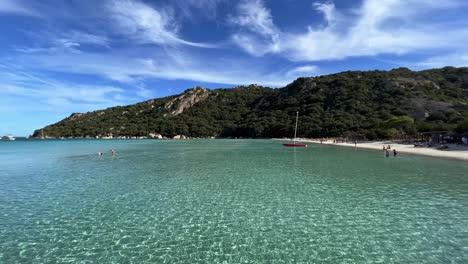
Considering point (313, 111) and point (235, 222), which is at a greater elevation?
point (313, 111)

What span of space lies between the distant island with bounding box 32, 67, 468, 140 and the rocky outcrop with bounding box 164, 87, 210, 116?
2.19 ft

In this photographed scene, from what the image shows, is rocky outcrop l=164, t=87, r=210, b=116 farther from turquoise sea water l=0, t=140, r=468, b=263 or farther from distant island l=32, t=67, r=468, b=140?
turquoise sea water l=0, t=140, r=468, b=263

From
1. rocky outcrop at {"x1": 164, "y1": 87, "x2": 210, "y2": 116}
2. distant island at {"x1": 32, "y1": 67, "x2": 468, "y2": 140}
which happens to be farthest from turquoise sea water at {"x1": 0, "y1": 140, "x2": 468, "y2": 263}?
rocky outcrop at {"x1": 164, "y1": 87, "x2": 210, "y2": 116}

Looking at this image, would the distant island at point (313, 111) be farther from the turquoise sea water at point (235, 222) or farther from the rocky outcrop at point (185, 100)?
the turquoise sea water at point (235, 222)

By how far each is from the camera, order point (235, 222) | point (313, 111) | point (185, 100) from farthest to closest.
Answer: point (185, 100)
point (313, 111)
point (235, 222)

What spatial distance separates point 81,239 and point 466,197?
16.3 meters

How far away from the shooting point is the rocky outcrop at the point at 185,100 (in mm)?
181500

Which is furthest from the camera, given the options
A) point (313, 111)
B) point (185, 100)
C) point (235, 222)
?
point (185, 100)

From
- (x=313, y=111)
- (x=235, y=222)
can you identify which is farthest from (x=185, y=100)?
(x=235, y=222)

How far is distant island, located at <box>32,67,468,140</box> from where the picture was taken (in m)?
88.5

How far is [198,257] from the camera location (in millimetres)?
6980

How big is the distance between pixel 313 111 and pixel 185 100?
96.0 meters

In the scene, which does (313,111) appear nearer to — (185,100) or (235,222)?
(185,100)

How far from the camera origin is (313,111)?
119250 mm
